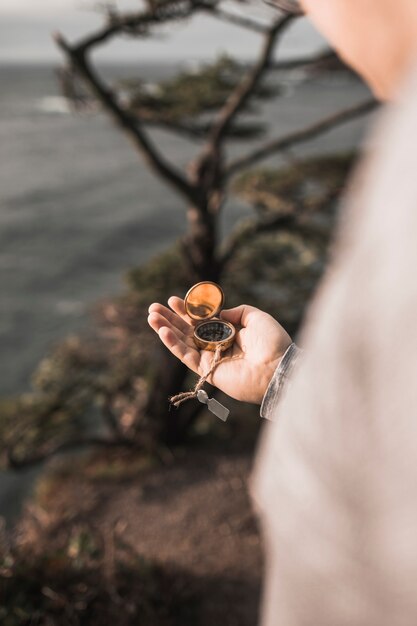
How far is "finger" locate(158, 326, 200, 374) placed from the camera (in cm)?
147

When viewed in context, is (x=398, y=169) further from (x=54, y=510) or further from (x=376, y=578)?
(x=54, y=510)

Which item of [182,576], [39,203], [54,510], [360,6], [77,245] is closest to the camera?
[360,6]

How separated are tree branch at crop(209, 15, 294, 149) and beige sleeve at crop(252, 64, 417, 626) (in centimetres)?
440

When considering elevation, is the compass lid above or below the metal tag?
above

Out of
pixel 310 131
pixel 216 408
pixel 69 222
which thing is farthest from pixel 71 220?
pixel 216 408

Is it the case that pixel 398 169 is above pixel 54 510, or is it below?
above

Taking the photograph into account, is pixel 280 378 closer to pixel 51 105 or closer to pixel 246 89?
pixel 246 89

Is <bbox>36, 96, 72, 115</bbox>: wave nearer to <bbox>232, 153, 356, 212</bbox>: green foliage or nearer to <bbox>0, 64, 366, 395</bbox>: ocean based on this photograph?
<bbox>0, 64, 366, 395</bbox>: ocean

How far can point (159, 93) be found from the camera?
5.11 metres

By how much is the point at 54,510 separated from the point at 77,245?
13971 mm

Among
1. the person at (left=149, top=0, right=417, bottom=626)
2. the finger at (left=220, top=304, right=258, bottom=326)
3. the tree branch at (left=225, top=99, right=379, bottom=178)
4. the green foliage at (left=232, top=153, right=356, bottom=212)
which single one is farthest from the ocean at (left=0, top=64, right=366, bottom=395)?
the person at (left=149, top=0, right=417, bottom=626)

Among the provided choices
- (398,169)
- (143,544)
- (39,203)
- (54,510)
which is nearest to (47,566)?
(143,544)

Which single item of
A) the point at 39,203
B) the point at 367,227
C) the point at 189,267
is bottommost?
the point at 39,203

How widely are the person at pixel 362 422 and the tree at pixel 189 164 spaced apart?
13.6ft
